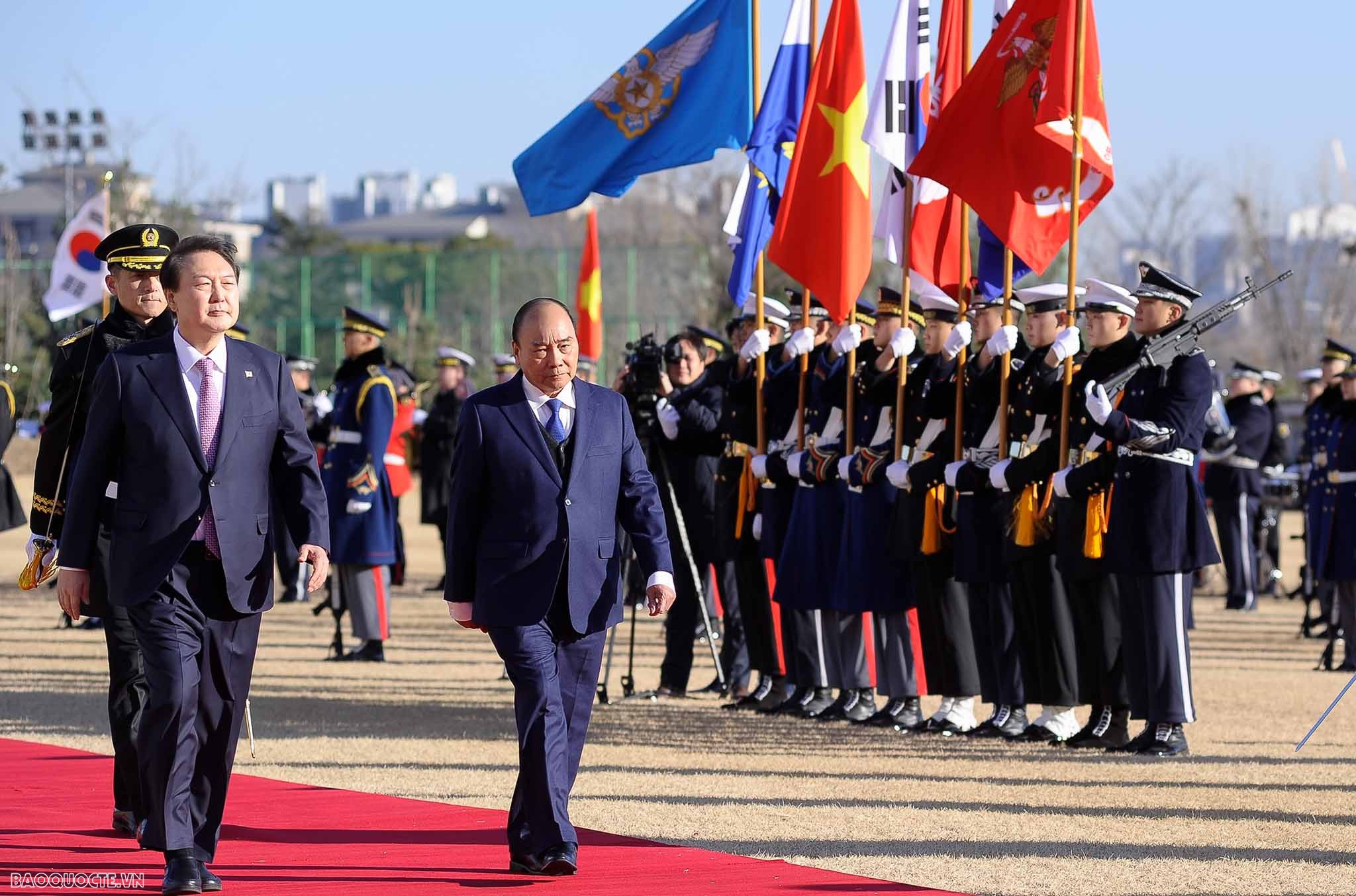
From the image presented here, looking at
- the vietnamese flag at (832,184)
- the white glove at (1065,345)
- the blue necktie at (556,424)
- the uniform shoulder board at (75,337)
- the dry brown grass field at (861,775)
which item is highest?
the vietnamese flag at (832,184)

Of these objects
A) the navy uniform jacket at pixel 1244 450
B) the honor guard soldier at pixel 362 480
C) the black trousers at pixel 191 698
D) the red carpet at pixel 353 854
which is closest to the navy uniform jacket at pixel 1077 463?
the red carpet at pixel 353 854

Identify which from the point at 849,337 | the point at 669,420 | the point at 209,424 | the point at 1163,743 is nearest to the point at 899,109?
the point at 849,337

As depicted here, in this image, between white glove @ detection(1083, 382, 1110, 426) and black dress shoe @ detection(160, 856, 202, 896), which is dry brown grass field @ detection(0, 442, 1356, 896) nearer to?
white glove @ detection(1083, 382, 1110, 426)

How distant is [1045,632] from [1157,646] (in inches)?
24.4

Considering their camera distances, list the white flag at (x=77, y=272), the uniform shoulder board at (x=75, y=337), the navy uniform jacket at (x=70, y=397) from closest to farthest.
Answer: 1. the navy uniform jacket at (x=70, y=397)
2. the uniform shoulder board at (x=75, y=337)
3. the white flag at (x=77, y=272)

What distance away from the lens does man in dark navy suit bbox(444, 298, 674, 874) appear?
6.18 m

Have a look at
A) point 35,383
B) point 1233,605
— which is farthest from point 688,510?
point 35,383

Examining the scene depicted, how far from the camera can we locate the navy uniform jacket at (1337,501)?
Answer: 44.0ft

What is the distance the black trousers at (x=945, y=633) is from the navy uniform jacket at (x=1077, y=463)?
75 centimetres

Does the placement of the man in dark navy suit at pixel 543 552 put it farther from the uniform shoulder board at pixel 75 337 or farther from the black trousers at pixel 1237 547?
the black trousers at pixel 1237 547

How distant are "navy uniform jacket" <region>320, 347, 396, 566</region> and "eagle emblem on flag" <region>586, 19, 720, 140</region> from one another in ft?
9.95

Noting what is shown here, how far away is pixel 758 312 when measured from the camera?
10703mm

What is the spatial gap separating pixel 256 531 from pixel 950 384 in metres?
4.69

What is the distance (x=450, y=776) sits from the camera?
8.50 meters
